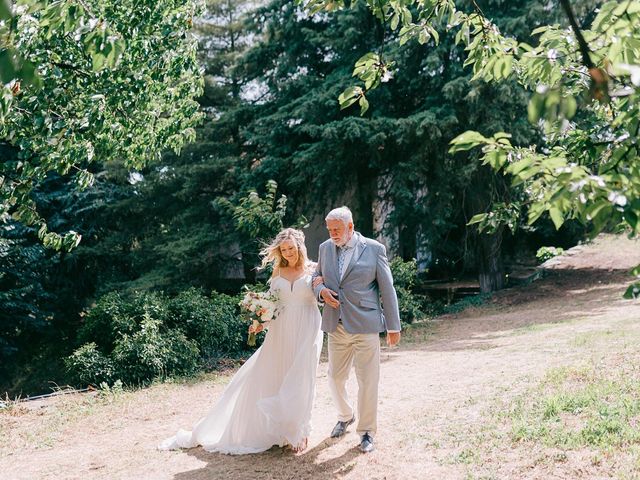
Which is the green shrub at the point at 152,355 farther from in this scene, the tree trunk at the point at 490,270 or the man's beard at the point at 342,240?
the tree trunk at the point at 490,270

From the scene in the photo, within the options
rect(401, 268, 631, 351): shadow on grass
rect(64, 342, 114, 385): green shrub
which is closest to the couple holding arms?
rect(64, 342, 114, 385): green shrub

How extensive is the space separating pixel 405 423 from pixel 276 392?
1.47 meters

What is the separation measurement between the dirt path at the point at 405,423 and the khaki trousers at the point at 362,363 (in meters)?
0.33

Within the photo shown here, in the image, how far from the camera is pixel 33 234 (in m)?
17.7

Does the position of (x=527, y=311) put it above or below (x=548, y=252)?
below

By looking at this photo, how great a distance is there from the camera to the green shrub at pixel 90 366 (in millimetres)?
9883

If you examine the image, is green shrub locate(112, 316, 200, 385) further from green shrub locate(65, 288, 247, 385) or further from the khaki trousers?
the khaki trousers

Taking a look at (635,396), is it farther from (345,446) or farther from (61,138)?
(61,138)

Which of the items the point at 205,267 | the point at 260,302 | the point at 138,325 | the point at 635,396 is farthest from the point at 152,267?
the point at 635,396

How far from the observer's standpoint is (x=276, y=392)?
589 cm

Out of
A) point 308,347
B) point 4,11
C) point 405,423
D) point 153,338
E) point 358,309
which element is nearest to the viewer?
point 4,11

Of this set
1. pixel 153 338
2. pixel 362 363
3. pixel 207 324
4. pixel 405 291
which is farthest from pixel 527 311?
pixel 362 363

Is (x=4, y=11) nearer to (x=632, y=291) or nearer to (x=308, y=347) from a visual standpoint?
(x=632, y=291)

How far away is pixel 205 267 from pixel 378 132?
6.27 m
